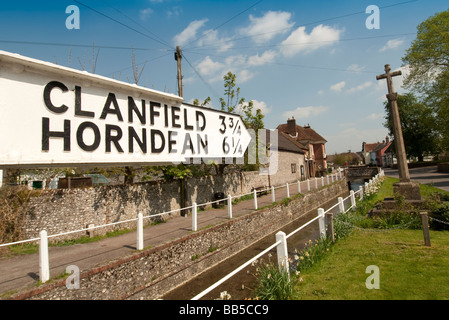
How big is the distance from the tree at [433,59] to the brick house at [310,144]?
47.5 ft

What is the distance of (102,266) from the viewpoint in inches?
210

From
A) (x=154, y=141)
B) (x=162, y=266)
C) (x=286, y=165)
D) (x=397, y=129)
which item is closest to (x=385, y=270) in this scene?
(x=162, y=266)

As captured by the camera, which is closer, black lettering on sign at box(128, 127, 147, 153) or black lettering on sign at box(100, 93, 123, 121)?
black lettering on sign at box(100, 93, 123, 121)

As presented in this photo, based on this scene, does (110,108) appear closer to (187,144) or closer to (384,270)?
(187,144)

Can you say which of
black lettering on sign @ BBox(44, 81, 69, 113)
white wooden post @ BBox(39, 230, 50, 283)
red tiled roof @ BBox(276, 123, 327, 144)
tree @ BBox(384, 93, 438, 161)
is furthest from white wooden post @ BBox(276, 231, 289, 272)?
tree @ BBox(384, 93, 438, 161)

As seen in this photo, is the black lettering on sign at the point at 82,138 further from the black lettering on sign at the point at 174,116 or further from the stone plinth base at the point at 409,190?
the stone plinth base at the point at 409,190

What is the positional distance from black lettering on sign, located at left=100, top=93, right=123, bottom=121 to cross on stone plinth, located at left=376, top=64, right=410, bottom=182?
1066 cm

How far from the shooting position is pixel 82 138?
19.7 ft

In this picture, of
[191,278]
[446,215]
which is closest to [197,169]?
[191,278]

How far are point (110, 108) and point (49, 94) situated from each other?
1.46 meters

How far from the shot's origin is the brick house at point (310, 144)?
36.0 meters

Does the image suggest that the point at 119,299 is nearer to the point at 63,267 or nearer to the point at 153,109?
the point at 63,267

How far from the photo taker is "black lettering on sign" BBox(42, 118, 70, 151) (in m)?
5.34

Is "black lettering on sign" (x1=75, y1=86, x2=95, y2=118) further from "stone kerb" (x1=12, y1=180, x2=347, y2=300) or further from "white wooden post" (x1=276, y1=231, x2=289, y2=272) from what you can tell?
"white wooden post" (x1=276, y1=231, x2=289, y2=272)
